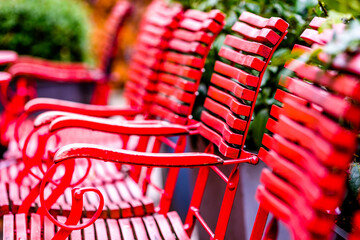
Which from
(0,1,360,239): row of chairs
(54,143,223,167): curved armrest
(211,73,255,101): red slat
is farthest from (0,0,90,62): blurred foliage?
(54,143,223,167): curved armrest

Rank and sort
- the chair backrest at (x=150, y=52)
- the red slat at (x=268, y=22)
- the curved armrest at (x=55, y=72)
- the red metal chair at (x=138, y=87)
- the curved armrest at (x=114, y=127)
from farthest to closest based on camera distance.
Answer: the curved armrest at (x=55, y=72) → the chair backrest at (x=150, y=52) → the red metal chair at (x=138, y=87) → the curved armrest at (x=114, y=127) → the red slat at (x=268, y=22)

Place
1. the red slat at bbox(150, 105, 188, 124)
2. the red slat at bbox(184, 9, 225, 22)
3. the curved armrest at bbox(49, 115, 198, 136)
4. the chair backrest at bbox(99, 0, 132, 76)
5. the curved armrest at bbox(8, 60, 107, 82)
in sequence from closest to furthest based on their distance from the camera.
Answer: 1. the curved armrest at bbox(49, 115, 198, 136)
2. the red slat at bbox(184, 9, 225, 22)
3. the red slat at bbox(150, 105, 188, 124)
4. the curved armrest at bbox(8, 60, 107, 82)
5. the chair backrest at bbox(99, 0, 132, 76)

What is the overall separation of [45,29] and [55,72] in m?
1.44

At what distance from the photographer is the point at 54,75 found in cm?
364

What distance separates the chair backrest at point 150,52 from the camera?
8.98ft

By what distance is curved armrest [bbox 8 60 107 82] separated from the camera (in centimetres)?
338

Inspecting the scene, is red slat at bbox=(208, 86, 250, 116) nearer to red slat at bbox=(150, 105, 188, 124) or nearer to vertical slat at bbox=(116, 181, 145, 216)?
red slat at bbox=(150, 105, 188, 124)

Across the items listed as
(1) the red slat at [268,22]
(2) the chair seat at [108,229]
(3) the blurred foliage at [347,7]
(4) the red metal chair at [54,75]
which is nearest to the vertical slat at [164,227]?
(2) the chair seat at [108,229]

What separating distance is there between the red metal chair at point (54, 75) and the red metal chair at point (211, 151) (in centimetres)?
128

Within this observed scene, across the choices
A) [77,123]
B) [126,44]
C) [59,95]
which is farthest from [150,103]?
[126,44]

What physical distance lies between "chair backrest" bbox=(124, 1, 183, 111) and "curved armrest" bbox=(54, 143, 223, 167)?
3.59ft

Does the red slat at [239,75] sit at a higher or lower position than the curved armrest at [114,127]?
higher

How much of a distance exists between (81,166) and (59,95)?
2612mm

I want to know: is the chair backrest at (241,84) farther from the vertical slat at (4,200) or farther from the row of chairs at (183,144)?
the vertical slat at (4,200)
